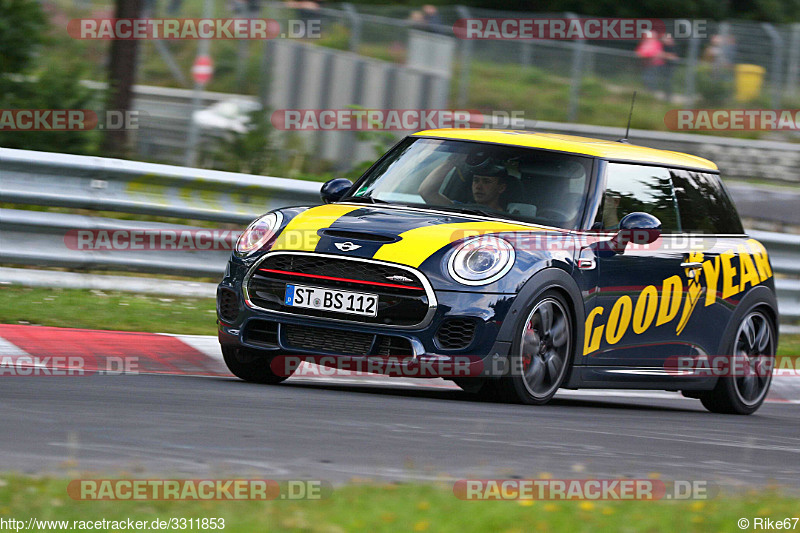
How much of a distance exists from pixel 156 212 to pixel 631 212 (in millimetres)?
3767

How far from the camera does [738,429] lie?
8328 millimetres

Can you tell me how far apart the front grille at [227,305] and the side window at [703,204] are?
9.47ft

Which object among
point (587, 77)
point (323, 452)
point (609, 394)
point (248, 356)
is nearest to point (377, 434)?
point (323, 452)

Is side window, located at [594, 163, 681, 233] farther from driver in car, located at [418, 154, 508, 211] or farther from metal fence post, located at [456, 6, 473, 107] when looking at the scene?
metal fence post, located at [456, 6, 473, 107]

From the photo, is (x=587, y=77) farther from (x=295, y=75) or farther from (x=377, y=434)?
(x=377, y=434)

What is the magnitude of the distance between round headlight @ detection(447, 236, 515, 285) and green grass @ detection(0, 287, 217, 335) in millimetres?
2666

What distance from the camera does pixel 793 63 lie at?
23.6 m

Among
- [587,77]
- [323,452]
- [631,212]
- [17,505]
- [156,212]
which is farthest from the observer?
[587,77]

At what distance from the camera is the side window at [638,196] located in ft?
27.6

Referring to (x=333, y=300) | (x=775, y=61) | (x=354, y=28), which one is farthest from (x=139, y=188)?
(x=775, y=61)

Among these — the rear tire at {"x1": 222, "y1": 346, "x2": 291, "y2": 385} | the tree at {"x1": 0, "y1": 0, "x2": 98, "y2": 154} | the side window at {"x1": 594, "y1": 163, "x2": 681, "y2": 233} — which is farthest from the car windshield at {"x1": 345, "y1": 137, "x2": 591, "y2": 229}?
the tree at {"x1": 0, "y1": 0, "x2": 98, "y2": 154}

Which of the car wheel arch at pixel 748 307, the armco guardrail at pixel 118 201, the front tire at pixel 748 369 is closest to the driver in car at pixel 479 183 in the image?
the car wheel arch at pixel 748 307

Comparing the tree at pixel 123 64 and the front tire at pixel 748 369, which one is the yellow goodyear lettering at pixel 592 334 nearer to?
the front tire at pixel 748 369

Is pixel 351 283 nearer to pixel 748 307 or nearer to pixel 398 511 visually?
pixel 398 511
